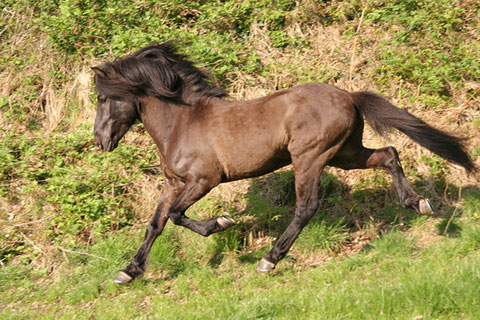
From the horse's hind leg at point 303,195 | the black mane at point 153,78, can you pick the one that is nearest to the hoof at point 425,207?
the horse's hind leg at point 303,195

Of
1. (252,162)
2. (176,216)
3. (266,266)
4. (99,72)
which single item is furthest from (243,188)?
(99,72)

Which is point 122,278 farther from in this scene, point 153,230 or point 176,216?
point 176,216

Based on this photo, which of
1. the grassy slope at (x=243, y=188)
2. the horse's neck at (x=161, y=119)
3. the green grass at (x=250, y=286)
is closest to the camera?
the green grass at (x=250, y=286)

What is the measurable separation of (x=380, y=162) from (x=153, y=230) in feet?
8.34

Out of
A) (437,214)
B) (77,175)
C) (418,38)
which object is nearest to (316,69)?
(418,38)

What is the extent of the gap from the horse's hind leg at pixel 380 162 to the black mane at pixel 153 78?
1.51 meters

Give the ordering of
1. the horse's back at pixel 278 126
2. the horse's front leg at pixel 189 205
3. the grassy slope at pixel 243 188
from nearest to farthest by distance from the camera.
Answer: the grassy slope at pixel 243 188
the horse's back at pixel 278 126
the horse's front leg at pixel 189 205

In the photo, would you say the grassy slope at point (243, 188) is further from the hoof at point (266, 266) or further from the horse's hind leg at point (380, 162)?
the horse's hind leg at point (380, 162)

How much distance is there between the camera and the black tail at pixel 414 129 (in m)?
5.27

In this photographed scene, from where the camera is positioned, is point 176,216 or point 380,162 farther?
point 380,162

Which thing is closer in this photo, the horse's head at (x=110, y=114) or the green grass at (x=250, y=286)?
the green grass at (x=250, y=286)

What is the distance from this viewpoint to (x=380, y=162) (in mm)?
5395

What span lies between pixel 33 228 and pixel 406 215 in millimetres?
4731

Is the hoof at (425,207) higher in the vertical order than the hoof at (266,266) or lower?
higher
